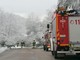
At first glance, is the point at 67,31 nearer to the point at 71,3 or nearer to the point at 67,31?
the point at 67,31

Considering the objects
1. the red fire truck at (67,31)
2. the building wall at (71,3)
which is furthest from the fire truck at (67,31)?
the building wall at (71,3)

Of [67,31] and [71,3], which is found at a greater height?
[71,3]

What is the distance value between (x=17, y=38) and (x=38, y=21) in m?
15.8

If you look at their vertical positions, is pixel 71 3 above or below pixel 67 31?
above

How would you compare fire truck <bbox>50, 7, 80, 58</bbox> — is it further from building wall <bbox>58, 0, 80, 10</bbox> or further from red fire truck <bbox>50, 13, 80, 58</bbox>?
building wall <bbox>58, 0, 80, 10</bbox>

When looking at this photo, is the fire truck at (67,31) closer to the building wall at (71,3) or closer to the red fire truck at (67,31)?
the red fire truck at (67,31)

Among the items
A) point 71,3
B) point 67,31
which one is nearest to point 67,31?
point 67,31

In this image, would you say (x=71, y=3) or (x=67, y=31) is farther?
(x=71, y=3)

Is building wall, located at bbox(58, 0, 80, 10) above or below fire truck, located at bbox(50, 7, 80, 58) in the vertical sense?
above

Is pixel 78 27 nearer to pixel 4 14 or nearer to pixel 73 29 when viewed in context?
pixel 73 29

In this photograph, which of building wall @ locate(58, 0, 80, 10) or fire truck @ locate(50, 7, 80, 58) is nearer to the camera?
fire truck @ locate(50, 7, 80, 58)

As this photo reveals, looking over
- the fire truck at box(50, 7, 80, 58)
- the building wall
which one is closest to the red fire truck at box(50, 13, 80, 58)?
the fire truck at box(50, 7, 80, 58)

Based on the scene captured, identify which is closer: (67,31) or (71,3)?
(67,31)

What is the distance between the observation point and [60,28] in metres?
20.5
